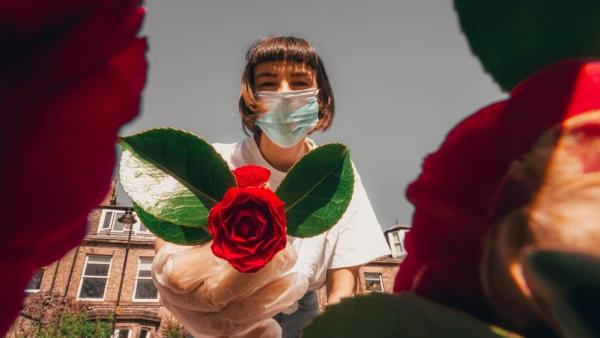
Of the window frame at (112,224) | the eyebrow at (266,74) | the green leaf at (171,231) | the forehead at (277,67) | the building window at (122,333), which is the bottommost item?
the building window at (122,333)

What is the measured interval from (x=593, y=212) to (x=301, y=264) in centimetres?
67

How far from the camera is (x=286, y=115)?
883 mm

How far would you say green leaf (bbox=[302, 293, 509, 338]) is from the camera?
0.12 meters

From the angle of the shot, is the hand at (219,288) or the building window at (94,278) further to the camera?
the building window at (94,278)

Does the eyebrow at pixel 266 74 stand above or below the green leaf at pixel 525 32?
above

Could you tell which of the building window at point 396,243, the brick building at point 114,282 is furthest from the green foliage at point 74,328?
the building window at point 396,243

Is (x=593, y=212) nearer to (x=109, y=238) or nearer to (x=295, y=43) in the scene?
(x=295, y=43)

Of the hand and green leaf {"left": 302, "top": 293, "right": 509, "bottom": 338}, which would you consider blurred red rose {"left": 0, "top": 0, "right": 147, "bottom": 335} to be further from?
the hand

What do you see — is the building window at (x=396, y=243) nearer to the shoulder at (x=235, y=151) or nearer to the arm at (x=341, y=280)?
the arm at (x=341, y=280)

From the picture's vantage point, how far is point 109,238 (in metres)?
9.52

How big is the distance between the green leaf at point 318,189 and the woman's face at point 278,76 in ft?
1.88

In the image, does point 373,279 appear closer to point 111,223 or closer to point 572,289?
point 111,223

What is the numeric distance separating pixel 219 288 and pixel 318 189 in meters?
0.11

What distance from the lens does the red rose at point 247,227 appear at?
30cm
